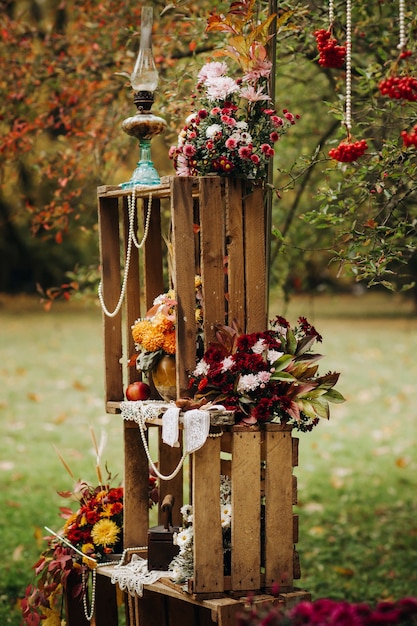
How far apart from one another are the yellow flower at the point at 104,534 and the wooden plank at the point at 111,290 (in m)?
0.53

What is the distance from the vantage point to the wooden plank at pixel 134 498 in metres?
3.94

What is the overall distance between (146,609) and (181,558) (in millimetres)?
390

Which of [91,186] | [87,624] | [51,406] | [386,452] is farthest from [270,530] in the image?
[51,406]

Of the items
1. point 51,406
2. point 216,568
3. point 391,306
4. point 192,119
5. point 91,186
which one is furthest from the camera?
point 391,306

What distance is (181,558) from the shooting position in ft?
11.3

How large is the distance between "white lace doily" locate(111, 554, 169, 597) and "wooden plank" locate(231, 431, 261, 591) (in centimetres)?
36

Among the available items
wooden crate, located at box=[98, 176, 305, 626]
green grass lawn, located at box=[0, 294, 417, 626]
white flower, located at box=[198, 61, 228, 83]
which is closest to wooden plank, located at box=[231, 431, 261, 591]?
wooden crate, located at box=[98, 176, 305, 626]

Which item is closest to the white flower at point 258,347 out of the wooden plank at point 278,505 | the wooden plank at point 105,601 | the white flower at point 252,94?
the wooden plank at point 278,505

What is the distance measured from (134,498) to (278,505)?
2.52 ft

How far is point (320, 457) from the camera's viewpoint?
8586 millimetres

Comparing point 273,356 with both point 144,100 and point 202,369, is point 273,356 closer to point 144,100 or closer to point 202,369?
point 202,369

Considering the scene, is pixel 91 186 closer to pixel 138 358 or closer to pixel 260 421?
pixel 138 358

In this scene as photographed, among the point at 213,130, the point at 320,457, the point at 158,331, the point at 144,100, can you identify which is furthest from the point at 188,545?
the point at 320,457

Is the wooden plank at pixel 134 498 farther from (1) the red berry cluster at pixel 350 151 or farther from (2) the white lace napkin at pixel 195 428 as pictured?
(1) the red berry cluster at pixel 350 151
